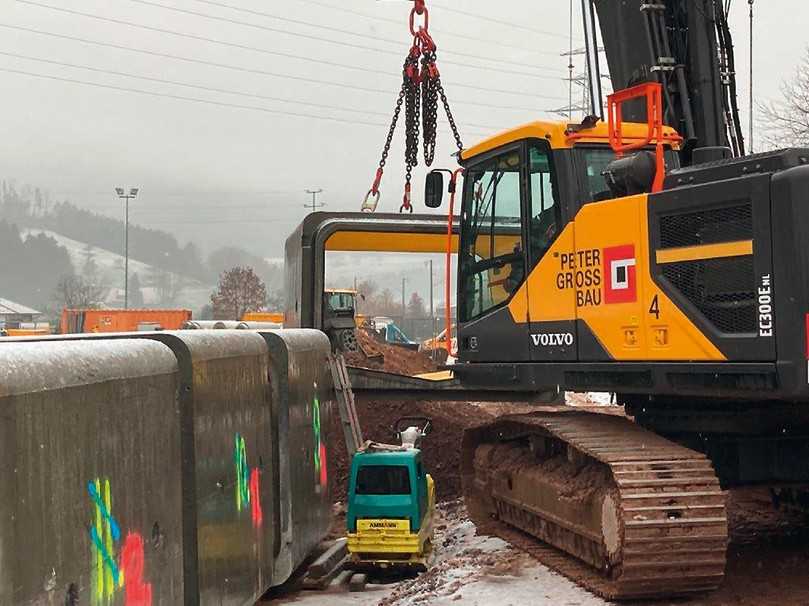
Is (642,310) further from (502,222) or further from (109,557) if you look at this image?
(109,557)

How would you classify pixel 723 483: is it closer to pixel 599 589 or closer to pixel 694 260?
pixel 599 589

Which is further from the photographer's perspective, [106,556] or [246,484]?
[246,484]

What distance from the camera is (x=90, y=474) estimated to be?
467cm

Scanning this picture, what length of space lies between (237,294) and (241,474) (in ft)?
293

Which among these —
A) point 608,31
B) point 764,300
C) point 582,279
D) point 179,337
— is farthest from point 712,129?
point 179,337

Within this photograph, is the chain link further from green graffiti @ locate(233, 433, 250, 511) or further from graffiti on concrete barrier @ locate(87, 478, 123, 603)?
graffiti on concrete barrier @ locate(87, 478, 123, 603)

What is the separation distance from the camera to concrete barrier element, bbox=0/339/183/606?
13.0 ft

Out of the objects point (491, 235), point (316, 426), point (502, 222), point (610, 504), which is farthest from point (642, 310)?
point (316, 426)

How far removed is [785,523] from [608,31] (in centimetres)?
476

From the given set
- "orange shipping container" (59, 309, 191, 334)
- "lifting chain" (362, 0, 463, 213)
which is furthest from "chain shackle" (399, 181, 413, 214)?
"orange shipping container" (59, 309, 191, 334)

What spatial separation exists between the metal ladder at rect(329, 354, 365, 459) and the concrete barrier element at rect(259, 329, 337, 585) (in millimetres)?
160

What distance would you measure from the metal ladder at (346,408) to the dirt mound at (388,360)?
4.26 meters

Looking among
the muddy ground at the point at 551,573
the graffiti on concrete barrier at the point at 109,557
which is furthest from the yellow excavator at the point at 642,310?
the graffiti on concrete barrier at the point at 109,557

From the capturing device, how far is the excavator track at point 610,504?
21.7ft
